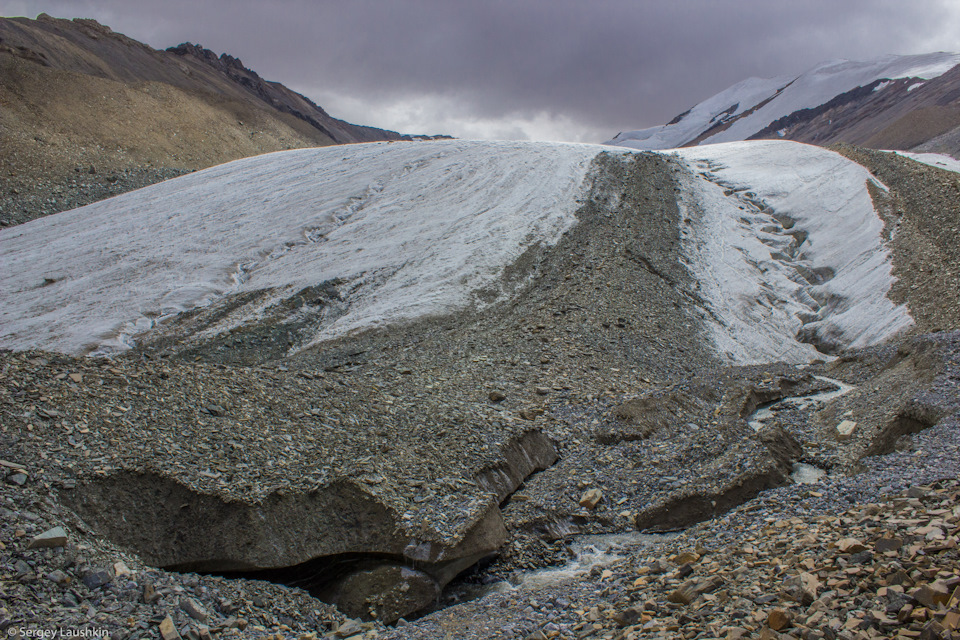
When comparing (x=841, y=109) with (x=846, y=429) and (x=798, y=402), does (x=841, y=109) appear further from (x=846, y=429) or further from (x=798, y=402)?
(x=846, y=429)

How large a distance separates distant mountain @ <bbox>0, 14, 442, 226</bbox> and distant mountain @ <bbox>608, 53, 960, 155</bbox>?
4625cm

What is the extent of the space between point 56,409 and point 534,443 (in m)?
6.02

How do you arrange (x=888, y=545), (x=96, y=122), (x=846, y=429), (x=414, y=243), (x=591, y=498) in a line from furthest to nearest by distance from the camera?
(x=96, y=122), (x=414, y=243), (x=846, y=429), (x=591, y=498), (x=888, y=545)

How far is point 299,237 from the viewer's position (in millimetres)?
20406

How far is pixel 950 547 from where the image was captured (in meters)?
3.98

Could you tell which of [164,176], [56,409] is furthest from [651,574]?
[164,176]

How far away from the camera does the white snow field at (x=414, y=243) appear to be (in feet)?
50.7

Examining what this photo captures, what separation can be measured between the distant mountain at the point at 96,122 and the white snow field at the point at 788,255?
26.9 meters

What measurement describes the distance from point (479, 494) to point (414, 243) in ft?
43.5

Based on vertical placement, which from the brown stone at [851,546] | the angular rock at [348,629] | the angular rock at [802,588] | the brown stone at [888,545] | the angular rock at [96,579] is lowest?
the angular rock at [348,629]

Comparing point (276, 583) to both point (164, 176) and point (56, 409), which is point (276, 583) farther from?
point (164, 176)

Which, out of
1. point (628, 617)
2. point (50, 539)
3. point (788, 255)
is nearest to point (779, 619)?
point (628, 617)

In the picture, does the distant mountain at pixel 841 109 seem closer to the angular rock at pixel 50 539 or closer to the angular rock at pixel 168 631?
the angular rock at pixel 168 631

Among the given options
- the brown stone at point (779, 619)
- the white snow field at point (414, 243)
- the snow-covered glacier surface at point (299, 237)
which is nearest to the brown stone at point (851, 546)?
the brown stone at point (779, 619)
